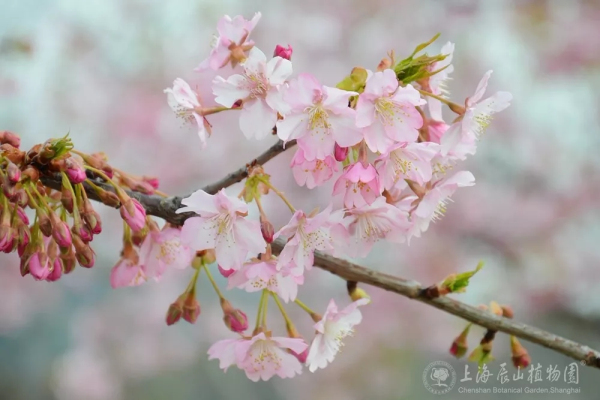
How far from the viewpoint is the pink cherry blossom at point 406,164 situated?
1.52ft

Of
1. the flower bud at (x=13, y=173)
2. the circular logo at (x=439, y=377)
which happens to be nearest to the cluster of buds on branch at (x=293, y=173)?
the flower bud at (x=13, y=173)

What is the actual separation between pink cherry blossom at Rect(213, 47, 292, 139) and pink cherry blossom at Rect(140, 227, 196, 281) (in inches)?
6.0

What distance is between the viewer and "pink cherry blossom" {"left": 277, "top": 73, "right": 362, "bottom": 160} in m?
→ 0.43

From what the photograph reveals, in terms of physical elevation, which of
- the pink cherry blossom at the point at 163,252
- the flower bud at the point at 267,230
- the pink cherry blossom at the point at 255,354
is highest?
the flower bud at the point at 267,230

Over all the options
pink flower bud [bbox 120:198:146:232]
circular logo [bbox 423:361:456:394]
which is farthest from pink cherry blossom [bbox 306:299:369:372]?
circular logo [bbox 423:361:456:394]

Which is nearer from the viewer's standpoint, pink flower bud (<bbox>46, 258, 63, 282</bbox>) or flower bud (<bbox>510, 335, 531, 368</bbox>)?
pink flower bud (<bbox>46, 258, 63, 282</bbox>)

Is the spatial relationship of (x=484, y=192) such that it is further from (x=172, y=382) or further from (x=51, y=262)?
(x=51, y=262)

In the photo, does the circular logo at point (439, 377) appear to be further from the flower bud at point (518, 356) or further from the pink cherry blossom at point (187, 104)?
the pink cherry blossom at point (187, 104)

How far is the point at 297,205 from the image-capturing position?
5.16ft

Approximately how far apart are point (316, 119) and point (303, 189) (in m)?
1.15

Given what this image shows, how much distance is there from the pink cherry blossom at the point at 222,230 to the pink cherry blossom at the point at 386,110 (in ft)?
0.42

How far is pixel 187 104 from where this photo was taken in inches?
20.2

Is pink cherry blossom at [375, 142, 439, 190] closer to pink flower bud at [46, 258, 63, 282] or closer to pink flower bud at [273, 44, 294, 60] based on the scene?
pink flower bud at [273, 44, 294, 60]

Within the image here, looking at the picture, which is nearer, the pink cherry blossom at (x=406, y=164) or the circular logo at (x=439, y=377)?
the pink cherry blossom at (x=406, y=164)
